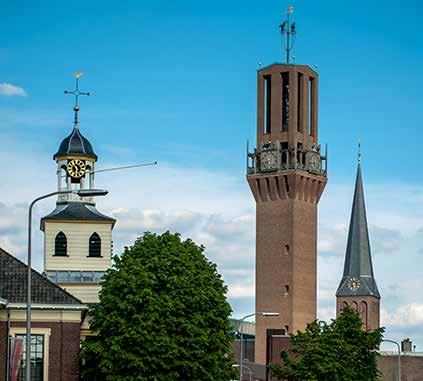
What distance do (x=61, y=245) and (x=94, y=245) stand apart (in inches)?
90.1

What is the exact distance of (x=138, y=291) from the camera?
66.1 metres

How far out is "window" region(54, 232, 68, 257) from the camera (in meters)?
96.4

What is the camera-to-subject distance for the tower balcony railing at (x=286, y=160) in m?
127

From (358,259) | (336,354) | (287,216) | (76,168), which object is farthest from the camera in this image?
(358,259)

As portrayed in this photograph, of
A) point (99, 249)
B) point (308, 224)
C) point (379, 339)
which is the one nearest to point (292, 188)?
point (308, 224)

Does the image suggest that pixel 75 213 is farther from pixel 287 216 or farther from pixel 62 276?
pixel 287 216

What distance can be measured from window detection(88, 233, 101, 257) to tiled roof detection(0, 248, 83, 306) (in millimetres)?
28819

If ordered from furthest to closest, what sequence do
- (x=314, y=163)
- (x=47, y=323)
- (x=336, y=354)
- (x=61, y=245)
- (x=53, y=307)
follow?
(x=314, y=163) < (x=61, y=245) < (x=336, y=354) < (x=47, y=323) < (x=53, y=307)

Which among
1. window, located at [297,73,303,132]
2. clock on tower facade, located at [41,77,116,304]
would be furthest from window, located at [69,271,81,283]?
window, located at [297,73,303,132]

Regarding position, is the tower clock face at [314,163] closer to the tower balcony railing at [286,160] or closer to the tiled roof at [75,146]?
the tower balcony railing at [286,160]

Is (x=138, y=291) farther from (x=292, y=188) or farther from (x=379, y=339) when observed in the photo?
(x=292, y=188)

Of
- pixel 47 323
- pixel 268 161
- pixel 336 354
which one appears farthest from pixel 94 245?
pixel 268 161

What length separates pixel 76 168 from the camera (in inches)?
3794

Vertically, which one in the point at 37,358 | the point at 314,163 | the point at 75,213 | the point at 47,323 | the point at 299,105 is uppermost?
the point at 299,105
